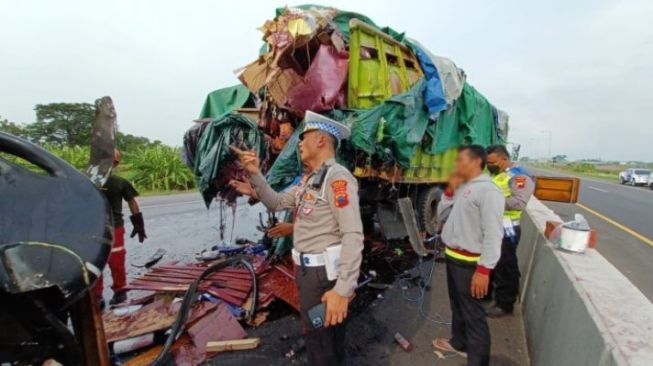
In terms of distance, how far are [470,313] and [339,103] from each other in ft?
9.46

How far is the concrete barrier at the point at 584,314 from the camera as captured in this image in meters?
1.42

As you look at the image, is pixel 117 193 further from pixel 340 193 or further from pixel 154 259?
pixel 340 193

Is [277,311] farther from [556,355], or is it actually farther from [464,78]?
[464,78]

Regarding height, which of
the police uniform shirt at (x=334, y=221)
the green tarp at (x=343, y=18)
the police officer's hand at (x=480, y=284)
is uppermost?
the green tarp at (x=343, y=18)

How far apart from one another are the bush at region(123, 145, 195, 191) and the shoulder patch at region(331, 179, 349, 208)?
15921 mm

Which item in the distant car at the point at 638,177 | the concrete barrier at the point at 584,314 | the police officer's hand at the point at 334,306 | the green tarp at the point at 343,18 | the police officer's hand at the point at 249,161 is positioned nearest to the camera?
the concrete barrier at the point at 584,314

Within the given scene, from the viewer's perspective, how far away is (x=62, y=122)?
1283 inches

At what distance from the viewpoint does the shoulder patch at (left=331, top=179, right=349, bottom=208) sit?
6.39 feet

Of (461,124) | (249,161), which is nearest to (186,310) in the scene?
(249,161)

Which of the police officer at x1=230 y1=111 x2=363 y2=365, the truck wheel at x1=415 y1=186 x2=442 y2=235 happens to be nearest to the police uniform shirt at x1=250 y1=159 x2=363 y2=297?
the police officer at x1=230 y1=111 x2=363 y2=365

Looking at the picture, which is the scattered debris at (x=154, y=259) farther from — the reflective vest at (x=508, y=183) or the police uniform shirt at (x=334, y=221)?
the reflective vest at (x=508, y=183)

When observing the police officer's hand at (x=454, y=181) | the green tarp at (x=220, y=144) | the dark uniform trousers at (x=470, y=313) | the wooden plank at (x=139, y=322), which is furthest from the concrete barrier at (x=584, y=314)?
the green tarp at (x=220, y=144)

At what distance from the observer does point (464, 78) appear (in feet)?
20.2

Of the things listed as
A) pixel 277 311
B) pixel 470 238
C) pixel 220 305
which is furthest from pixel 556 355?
pixel 220 305
